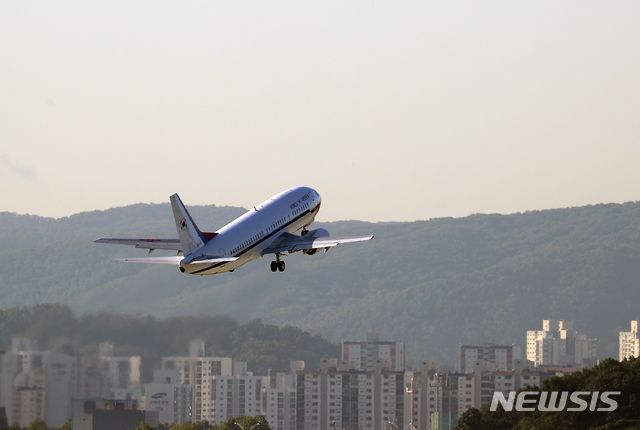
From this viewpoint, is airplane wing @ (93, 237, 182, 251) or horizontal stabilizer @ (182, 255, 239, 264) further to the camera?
airplane wing @ (93, 237, 182, 251)

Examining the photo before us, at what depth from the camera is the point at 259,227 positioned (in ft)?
254

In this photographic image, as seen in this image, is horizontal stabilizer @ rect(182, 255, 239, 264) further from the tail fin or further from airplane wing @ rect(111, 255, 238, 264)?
the tail fin

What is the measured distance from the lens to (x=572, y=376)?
4985 inches

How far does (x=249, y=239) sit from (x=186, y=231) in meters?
5.77

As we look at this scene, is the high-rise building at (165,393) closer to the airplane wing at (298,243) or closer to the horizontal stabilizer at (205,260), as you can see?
the airplane wing at (298,243)

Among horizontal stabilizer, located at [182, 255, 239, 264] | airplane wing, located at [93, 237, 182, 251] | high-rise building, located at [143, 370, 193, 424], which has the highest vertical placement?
airplane wing, located at [93, 237, 182, 251]

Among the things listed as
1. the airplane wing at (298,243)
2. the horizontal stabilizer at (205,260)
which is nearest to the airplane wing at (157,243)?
the horizontal stabilizer at (205,260)

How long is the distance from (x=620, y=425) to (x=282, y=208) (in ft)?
133

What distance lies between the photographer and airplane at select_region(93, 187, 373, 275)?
233ft

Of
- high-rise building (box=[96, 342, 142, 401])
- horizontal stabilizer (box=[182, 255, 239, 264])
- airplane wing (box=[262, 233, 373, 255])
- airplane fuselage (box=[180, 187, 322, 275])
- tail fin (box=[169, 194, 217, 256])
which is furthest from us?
high-rise building (box=[96, 342, 142, 401])

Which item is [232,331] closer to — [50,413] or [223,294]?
[223,294]

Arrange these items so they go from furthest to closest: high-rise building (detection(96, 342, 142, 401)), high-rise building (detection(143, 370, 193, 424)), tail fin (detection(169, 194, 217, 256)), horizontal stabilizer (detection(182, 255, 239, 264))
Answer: high-rise building (detection(143, 370, 193, 424)) < high-rise building (detection(96, 342, 142, 401)) < tail fin (detection(169, 194, 217, 256)) < horizontal stabilizer (detection(182, 255, 239, 264))

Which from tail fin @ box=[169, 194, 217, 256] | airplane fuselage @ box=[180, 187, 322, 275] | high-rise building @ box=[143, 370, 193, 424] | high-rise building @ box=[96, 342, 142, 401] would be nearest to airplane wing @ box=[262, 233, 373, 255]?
airplane fuselage @ box=[180, 187, 322, 275]

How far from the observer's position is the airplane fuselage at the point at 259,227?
71.4 meters
